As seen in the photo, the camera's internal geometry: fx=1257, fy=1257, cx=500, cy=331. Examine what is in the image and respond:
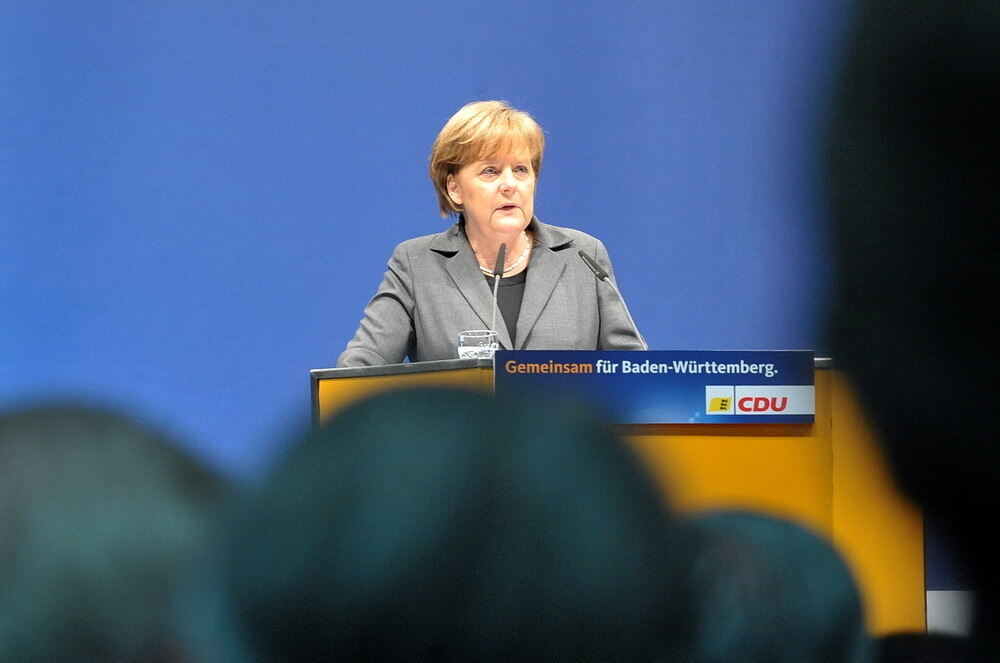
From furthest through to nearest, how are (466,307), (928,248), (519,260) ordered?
(519,260)
(466,307)
(928,248)

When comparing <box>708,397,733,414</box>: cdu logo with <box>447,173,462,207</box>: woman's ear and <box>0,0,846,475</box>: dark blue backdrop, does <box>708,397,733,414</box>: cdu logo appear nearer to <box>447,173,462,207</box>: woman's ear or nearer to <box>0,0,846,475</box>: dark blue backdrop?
<box>447,173,462,207</box>: woman's ear

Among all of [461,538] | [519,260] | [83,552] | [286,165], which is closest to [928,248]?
[461,538]

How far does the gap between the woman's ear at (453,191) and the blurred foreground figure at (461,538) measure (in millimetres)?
2431

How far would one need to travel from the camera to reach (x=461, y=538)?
1.35 feet

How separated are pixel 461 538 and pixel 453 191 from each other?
247cm

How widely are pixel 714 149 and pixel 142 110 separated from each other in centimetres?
177

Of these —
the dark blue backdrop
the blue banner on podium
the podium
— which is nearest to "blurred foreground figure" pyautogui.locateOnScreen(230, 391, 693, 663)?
the podium

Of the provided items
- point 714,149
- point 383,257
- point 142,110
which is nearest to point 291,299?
point 383,257

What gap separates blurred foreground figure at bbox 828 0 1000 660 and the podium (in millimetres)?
19

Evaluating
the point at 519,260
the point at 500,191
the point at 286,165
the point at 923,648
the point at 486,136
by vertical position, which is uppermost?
the point at 286,165

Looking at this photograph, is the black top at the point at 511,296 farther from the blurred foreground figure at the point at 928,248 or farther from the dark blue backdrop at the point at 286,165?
the blurred foreground figure at the point at 928,248

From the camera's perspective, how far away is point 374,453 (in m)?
0.41

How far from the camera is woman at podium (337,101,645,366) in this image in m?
2.68

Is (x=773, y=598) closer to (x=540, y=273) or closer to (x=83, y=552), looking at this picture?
(x=83, y=552)
